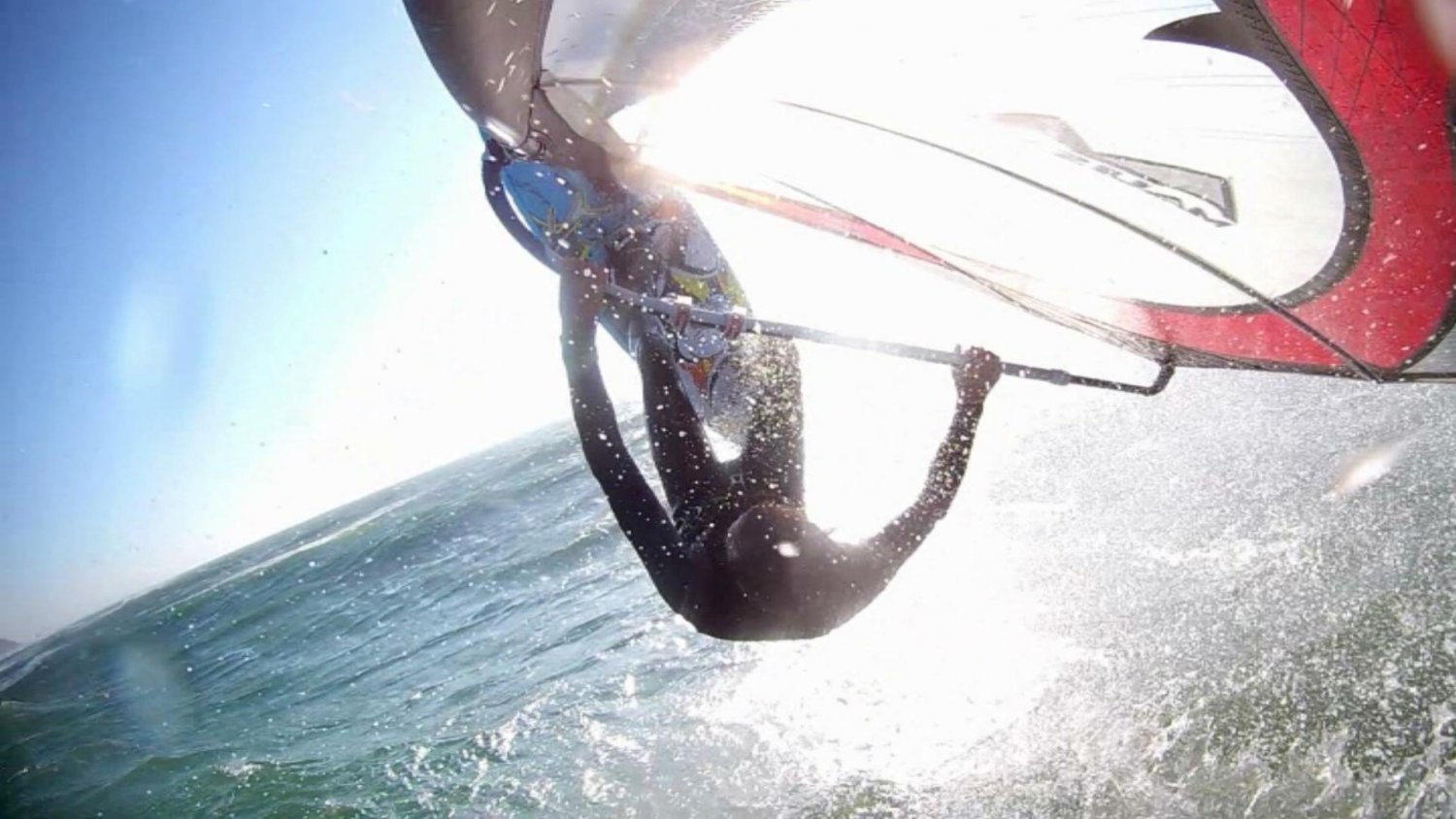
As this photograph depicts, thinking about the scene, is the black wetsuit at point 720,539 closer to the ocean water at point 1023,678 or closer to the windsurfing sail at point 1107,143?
the windsurfing sail at point 1107,143

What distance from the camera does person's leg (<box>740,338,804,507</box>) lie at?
372cm

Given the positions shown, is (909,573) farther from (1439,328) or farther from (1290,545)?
(1439,328)

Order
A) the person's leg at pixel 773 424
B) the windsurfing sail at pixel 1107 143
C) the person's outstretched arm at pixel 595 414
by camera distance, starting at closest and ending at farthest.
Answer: the windsurfing sail at pixel 1107 143, the person's outstretched arm at pixel 595 414, the person's leg at pixel 773 424

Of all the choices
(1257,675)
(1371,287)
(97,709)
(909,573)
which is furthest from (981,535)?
(97,709)

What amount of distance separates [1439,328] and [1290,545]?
3.17 meters

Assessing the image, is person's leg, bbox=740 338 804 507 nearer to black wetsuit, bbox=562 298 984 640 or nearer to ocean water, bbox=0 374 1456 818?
black wetsuit, bbox=562 298 984 640

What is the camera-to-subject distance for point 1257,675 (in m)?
4.15

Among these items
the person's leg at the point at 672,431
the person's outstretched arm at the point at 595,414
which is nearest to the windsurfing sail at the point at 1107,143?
the person's leg at the point at 672,431

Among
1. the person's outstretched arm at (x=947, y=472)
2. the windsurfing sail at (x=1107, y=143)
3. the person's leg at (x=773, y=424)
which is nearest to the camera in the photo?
the windsurfing sail at (x=1107, y=143)

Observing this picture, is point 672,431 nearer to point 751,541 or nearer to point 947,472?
point 751,541

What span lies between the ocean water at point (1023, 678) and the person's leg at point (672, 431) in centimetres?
277

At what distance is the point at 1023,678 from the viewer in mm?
5570

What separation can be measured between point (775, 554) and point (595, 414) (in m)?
0.80

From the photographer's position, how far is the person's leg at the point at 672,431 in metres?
3.78
